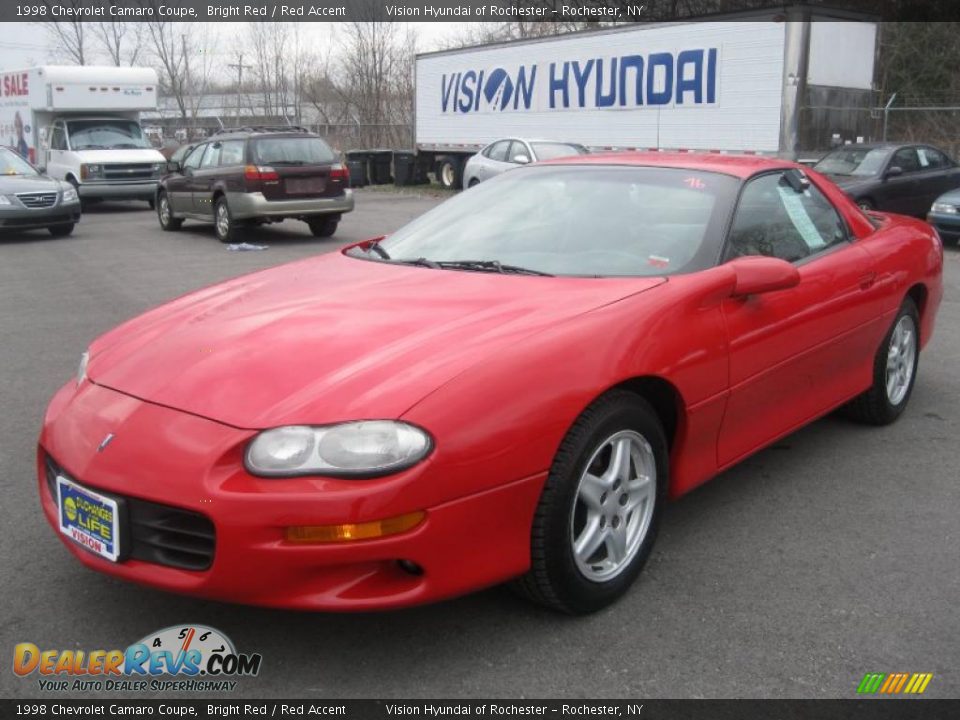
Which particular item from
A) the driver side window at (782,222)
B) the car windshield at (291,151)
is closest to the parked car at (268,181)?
the car windshield at (291,151)

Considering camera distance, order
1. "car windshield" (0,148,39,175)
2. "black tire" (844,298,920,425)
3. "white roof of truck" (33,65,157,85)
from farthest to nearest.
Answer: "white roof of truck" (33,65,157,85) → "car windshield" (0,148,39,175) → "black tire" (844,298,920,425)

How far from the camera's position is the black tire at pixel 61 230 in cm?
1520

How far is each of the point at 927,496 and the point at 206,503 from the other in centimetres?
306

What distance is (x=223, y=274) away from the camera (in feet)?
35.8

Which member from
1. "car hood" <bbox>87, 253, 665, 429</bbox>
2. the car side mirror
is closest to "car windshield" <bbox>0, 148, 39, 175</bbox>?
"car hood" <bbox>87, 253, 665, 429</bbox>

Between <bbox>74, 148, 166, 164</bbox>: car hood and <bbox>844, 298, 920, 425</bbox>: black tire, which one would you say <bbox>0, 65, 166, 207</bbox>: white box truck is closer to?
<bbox>74, 148, 166, 164</bbox>: car hood

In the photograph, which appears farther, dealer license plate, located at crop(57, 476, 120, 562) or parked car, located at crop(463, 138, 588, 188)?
parked car, located at crop(463, 138, 588, 188)

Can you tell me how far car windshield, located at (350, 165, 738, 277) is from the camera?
3.66 meters

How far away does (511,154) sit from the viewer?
17.8m

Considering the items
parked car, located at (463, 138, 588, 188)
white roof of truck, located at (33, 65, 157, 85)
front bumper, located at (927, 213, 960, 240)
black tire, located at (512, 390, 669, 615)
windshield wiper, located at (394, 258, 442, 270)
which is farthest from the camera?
white roof of truck, located at (33, 65, 157, 85)

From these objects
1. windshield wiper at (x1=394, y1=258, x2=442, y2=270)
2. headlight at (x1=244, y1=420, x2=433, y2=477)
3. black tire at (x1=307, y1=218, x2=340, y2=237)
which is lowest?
black tire at (x1=307, y1=218, x2=340, y2=237)

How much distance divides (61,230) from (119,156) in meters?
4.63
